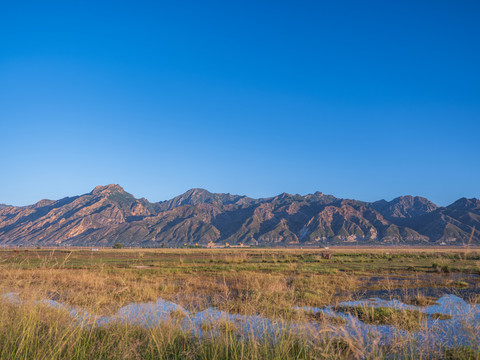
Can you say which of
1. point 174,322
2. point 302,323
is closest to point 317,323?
point 302,323

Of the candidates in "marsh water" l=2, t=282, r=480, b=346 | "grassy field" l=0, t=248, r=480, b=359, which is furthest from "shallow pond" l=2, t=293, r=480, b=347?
"grassy field" l=0, t=248, r=480, b=359

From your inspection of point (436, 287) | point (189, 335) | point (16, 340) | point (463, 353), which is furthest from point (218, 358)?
point (436, 287)

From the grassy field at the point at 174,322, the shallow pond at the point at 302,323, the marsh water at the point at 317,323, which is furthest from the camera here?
the marsh water at the point at 317,323

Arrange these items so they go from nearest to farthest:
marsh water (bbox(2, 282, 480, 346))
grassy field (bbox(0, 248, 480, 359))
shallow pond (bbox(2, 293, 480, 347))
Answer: grassy field (bbox(0, 248, 480, 359)) → shallow pond (bbox(2, 293, 480, 347)) → marsh water (bbox(2, 282, 480, 346))

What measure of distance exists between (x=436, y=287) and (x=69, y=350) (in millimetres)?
20159

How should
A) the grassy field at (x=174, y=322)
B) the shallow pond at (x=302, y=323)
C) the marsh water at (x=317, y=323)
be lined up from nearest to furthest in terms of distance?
the grassy field at (x=174, y=322), the shallow pond at (x=302, y=323), the marsh water at (x=317, y=323)

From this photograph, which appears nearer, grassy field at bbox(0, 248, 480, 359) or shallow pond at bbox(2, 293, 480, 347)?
grassy field at bbox(0, 248, 480, 359)

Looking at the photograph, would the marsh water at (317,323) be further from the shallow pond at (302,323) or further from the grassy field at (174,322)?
the grassy field at (174,322)

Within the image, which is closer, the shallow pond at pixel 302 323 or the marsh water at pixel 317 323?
the shallow pond at pixel 302 323

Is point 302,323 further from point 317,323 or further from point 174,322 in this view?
point 174,322

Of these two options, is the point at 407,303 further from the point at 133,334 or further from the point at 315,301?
the point at 133,334

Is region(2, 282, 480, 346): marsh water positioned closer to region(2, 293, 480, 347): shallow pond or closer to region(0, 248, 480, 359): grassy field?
region(2, 293, 480, 347): shallow pond

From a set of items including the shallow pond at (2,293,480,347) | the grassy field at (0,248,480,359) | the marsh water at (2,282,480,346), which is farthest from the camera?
the marsh water at (2,282,480,346)

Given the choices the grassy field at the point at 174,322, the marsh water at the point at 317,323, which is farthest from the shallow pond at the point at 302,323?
the grassy field at the point at 174,322
